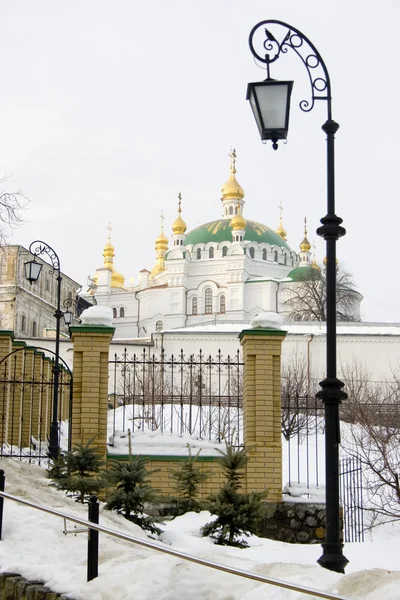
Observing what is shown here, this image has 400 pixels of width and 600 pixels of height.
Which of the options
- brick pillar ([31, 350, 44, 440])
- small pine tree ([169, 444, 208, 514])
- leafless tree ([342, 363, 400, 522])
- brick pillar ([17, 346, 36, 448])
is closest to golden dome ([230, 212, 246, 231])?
leafless tree ([342, 363, 400, 522])

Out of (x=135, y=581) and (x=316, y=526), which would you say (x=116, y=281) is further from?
(x=135, y=581)

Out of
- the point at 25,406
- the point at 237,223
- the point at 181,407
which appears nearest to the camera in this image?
the point at 181,407

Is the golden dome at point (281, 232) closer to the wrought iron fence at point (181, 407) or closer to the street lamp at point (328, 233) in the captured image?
the wrought iron fence at point (181, 407)

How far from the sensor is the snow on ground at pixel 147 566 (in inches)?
172

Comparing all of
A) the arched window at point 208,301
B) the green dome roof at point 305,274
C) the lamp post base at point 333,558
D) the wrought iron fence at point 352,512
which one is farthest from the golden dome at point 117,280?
the lamp post base at point 333,558

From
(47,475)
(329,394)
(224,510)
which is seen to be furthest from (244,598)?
(47,475)

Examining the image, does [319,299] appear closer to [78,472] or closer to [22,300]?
[22,300]

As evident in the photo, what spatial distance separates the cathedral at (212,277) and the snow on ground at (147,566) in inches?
2498

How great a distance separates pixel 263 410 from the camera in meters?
10.5

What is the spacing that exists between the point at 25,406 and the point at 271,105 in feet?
31.3

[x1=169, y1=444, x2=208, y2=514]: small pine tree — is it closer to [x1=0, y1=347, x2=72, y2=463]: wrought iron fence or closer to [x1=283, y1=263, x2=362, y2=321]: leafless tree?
[x1=0, y1=347, x2=72, y2=463]: wrought iron fence

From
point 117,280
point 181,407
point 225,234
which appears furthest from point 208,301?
point 181,407

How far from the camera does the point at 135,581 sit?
466 centimetres

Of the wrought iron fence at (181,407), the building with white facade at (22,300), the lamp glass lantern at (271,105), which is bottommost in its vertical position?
the wrought iron fence at (181,407)
